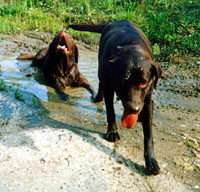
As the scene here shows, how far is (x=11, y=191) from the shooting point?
270cm

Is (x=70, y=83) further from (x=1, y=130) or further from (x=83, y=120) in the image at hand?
(x=1, y=130)

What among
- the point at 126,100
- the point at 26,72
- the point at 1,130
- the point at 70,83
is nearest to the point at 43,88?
the point at 70,83

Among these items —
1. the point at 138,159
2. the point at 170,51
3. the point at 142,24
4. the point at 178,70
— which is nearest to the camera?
the point at 138,159

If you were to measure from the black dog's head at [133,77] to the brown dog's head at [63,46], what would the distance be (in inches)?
120

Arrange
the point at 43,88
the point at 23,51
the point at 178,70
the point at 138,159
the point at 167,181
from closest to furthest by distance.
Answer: the point at 167,181
the point at 138,159
the point at 43,88
the point at 178,70
the point at 23,51

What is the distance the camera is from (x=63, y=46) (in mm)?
6125

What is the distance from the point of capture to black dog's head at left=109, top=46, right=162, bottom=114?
115 inches

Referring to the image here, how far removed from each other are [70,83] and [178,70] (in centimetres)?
259

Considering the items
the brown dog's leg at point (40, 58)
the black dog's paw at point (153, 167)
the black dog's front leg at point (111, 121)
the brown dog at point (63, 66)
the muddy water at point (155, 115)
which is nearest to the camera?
the black dog's paw at point (153, 167)

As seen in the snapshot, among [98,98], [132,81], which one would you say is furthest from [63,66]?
[132,81]

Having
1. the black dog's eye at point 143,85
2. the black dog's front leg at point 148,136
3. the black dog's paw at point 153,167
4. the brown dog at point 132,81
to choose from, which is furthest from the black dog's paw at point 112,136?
the black dog's eye at point 143,85

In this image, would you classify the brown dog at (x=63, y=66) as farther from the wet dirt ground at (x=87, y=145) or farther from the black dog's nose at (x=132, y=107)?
the black dog's nose at (x=132, y=107)

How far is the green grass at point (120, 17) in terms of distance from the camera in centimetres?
827

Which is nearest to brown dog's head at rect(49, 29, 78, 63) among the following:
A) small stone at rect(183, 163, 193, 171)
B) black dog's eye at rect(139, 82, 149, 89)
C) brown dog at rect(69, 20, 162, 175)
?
brown dog at rect(69, 20, 162, 175)
